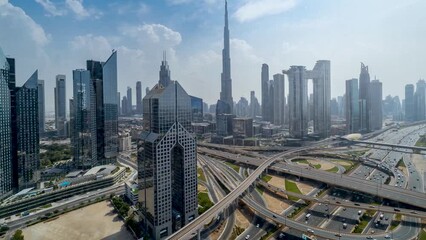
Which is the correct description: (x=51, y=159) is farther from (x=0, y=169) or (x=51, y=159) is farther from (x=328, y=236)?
(x=328, y=236)

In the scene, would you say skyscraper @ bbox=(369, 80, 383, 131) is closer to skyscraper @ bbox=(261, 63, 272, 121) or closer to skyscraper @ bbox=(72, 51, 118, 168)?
skyscraper @ bbox=(261, 63, 272, 121)

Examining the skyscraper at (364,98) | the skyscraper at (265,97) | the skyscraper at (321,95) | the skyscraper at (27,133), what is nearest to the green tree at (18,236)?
the skyscraper at (27,133)

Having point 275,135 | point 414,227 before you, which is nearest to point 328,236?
point 414,227

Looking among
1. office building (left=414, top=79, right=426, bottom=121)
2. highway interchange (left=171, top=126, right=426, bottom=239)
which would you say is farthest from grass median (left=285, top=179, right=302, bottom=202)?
office building (left=414, top=79, right=426, bottom=121)

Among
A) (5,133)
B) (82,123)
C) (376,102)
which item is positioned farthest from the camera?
(376,102)

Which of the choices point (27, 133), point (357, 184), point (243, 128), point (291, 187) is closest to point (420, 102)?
point (243, 128)

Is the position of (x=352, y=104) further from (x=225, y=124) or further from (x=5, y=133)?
(x=5, y=133)

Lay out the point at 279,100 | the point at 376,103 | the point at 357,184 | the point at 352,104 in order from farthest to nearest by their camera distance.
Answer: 1. the point at 279,100
2. the point at 376,103
3. the point at 352,104
4. the point at 357,184
